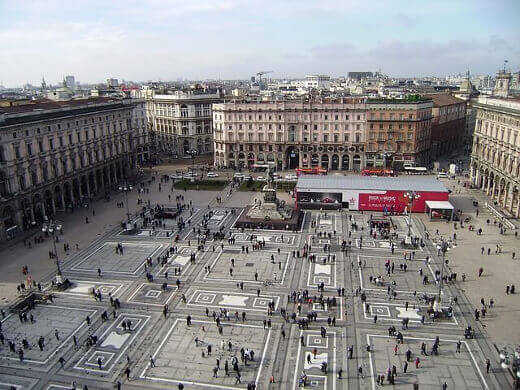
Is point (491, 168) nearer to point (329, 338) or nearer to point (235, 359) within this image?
point (329, 338)

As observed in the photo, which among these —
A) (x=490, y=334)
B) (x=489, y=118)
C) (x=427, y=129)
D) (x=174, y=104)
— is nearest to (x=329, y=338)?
(x=490, y=334)

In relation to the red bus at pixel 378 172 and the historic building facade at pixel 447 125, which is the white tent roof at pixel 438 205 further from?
the historic building facade at pixel 447 125

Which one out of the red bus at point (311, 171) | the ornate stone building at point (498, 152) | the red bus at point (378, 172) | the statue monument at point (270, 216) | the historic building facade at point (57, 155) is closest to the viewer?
the historic building facade at point (57, 155)

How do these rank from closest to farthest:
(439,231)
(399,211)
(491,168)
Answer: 1. (439,231)
2. (399,211)
3. (491,168)

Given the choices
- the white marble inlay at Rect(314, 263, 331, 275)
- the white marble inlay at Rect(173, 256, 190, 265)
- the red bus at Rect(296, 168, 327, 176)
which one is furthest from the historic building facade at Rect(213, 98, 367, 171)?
the white marble inlay at Rect(314, 263, 331, 275)

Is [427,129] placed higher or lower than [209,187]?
higher

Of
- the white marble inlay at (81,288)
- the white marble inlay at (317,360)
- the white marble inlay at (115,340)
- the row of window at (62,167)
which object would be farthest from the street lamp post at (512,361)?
the row of window at (62,167)

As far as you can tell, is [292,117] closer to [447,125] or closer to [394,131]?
[394,131]
